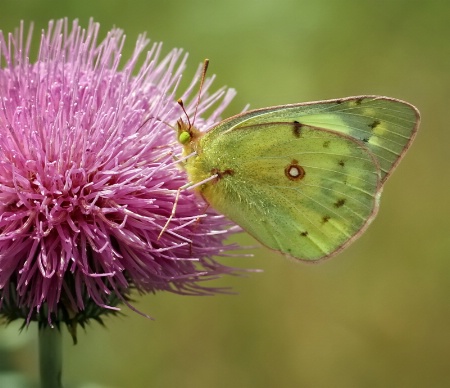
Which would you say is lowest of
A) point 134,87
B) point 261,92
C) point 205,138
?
point 205,138

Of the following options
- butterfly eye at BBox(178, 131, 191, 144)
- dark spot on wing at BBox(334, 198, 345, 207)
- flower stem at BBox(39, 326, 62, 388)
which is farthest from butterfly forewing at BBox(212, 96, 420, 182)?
flower stem at BBox(39, 326, 62, 388)

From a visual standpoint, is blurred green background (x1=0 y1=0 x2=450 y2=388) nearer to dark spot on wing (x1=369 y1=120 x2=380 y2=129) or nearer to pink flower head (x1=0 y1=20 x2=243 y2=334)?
pink flower head (x1=0 y1=20 x2=243 y2=334)

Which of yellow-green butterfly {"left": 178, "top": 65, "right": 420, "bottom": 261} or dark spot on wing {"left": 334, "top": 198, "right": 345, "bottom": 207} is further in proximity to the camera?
dark spot on wing {"left": 334, "top": 198, "right": 345, "bottom": 207}

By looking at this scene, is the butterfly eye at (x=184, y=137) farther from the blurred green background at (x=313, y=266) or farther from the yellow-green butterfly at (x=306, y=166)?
the blurred green background at (x=313, y=266)

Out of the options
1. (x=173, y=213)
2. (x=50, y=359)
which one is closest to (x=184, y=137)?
(x=173, y=213)

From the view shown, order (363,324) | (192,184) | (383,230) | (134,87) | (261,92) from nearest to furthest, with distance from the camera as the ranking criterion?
(192,184) → (134,87) → (363,324) → (383,230) → (261,92)

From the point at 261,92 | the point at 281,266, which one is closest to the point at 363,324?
the point at 281,266

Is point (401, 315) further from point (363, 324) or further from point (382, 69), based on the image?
point (382, 69)

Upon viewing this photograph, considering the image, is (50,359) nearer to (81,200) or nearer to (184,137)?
(81,200)

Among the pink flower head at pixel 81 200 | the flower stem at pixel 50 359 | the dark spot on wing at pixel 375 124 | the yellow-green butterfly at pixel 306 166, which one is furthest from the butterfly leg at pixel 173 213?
the dark spot on wing at pixel 375 124
